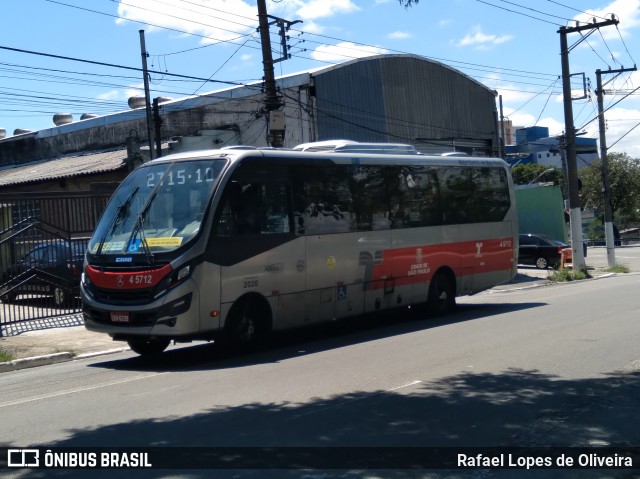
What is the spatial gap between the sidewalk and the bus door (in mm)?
3426

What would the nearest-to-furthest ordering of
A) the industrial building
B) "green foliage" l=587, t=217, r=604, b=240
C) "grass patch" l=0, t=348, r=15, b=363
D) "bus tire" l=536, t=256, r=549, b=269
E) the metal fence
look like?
"grass patch" l=0, t=348, r=15, b=363, the metal fence, the industrial building, "bus tire" l=536, t=256, r=549, b=269, "green foliage" l=587, t=217, r=604, b=240

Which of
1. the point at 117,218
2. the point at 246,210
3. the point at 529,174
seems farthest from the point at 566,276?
the point at 529,174

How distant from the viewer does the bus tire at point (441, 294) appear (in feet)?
54.3

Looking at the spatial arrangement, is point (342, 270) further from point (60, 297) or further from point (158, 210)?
point (60, 297)

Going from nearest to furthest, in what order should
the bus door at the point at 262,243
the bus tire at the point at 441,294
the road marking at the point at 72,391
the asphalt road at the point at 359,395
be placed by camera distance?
the asphalt road at the point at 359,395, the road marking at the point at 72,391, the bus door at the point at 262,243, the bus tire at the point at 441,294

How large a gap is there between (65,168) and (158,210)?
2259 centimetres

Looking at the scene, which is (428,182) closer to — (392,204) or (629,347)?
(392,204)

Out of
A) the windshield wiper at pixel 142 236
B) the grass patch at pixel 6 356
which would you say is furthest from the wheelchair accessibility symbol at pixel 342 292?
the grass patch at pixel 6 356

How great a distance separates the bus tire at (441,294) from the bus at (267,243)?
0.04 m

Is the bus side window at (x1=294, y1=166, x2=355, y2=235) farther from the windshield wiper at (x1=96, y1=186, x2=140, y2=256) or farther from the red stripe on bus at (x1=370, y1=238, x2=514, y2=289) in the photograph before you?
the windshield wiper at (x1=96, y1=186, x2=140, y2=256)

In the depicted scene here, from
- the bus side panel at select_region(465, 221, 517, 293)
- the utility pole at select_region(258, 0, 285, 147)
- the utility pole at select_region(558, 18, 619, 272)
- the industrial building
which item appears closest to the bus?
the bus side panel at select_region(465, 221, 517, 293)

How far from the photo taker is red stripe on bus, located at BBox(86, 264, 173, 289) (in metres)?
11.2

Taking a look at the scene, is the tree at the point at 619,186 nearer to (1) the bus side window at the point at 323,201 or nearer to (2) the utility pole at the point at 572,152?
(2) the utility pole at the point at 572,152

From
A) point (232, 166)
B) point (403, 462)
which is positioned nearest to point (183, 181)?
point (232, 166)
